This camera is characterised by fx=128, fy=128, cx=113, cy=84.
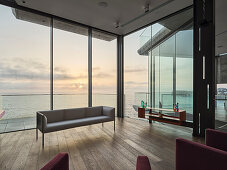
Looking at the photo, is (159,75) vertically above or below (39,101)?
above

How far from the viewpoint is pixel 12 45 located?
3502mm

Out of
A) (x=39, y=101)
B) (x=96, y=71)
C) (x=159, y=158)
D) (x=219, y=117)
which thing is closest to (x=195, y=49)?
(x=219, y=117)

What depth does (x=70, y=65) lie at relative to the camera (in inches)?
169

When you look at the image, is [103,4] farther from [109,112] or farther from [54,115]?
[54,115]

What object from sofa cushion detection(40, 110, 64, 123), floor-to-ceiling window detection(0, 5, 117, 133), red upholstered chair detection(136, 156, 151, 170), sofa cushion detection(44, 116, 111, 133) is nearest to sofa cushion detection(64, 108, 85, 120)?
sofa cushion detection(40, 110, 64, 123)

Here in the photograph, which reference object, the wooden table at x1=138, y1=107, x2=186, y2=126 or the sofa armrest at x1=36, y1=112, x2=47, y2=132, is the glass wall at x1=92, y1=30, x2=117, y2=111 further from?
the sofa armrest at x1=36, y1=112, x2=47, y2=132

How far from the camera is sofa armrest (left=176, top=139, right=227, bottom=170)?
1009mm

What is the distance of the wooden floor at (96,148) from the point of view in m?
1.99

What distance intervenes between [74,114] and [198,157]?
2878mm

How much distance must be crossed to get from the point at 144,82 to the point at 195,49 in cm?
187

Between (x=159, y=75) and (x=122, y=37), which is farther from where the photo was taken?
(x=122, y=37)

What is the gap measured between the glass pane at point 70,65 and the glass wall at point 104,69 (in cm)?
35

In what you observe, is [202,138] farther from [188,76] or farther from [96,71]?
[96,71]

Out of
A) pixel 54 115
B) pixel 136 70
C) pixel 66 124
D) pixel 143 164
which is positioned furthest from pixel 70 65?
pixel 143 164
